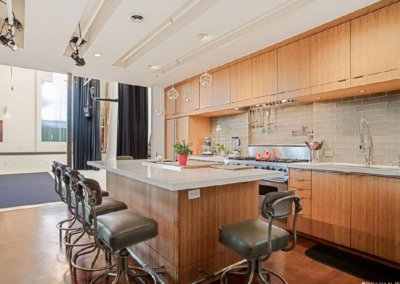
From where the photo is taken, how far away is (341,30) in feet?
9.33

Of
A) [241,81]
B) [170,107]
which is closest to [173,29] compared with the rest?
[241,81]

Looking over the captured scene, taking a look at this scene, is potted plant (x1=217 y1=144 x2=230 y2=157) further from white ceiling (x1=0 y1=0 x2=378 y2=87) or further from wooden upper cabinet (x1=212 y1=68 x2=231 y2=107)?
white ceiling (x1=0 y1=0 x2=378 y2=87)

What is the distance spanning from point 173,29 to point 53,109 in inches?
357

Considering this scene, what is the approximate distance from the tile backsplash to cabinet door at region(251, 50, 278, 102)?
0.60 meters

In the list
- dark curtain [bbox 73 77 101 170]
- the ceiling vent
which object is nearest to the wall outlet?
the ceiling vent

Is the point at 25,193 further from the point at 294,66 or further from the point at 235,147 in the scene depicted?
the point at 294,66

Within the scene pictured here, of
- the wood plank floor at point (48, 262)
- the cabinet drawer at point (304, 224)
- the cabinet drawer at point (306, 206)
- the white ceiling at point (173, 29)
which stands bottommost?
the wood plank floor at point (48, 262)

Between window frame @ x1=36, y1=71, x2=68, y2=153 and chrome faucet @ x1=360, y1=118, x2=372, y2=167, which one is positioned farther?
window frame @ x1=36, y1=71, x2=68, y2=153

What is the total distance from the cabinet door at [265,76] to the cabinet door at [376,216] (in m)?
1.71

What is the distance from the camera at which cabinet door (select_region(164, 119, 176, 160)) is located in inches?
232

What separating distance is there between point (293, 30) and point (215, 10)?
1144 mm

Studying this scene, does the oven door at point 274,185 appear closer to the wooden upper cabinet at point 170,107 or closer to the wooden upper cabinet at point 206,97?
the wooden upper cabinet at point 206,97

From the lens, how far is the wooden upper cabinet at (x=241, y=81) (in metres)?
4.05

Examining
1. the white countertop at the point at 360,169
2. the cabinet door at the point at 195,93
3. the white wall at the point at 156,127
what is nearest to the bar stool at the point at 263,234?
the white countertop at the point at 360,169
